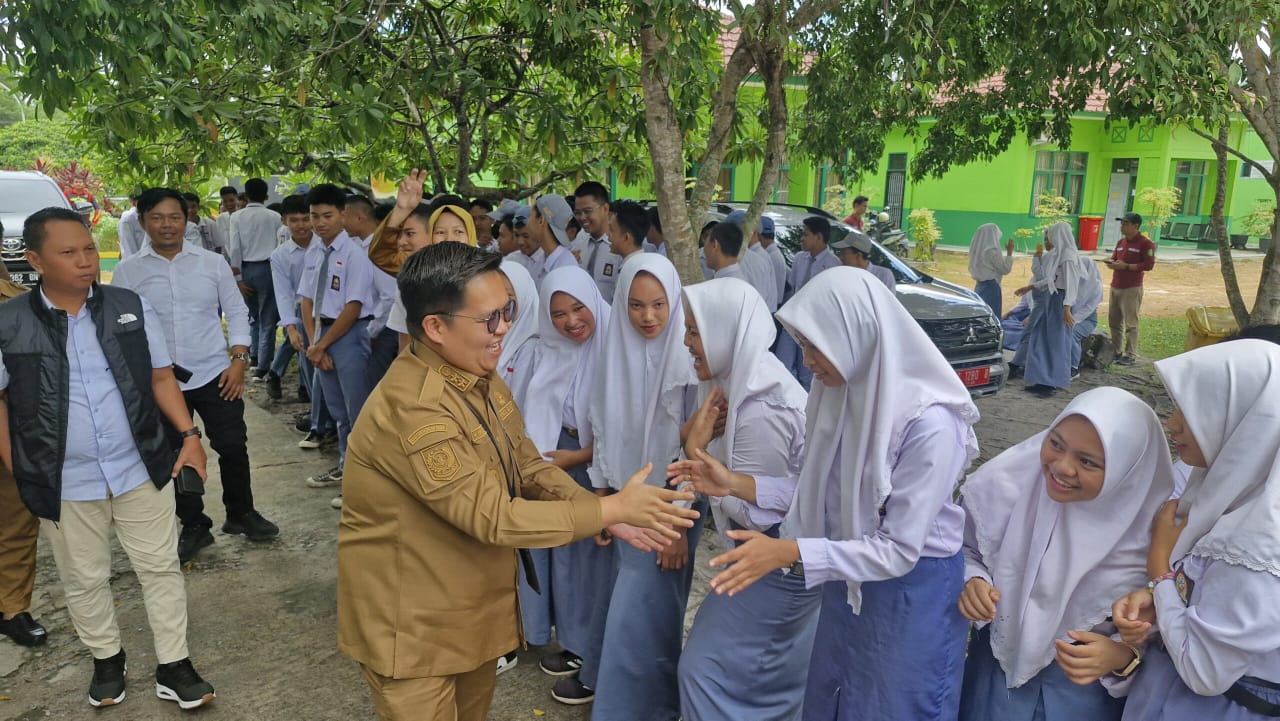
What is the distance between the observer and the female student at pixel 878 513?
6.70ft

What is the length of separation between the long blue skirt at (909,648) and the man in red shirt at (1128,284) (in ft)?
28.8

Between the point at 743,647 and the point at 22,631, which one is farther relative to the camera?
the point at 22,631

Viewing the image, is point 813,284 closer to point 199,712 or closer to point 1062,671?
point 1062,671

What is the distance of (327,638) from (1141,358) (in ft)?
32.2

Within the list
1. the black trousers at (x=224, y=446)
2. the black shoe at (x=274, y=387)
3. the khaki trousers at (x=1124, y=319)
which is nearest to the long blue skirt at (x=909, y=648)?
the black trousers at (x=224, y=446)

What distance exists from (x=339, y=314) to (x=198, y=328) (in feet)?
3.04

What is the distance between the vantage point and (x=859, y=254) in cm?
694

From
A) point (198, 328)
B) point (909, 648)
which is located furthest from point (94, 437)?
point (909, 648)

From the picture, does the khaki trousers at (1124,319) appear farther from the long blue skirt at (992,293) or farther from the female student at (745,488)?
the female student at (745,488)

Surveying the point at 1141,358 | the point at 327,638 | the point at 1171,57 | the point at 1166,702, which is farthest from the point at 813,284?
the point at 1141,358

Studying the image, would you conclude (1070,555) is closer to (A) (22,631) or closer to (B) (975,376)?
(A) (22,631)

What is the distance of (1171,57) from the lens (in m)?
4.71

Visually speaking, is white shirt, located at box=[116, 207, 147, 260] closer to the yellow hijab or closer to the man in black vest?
the yellow hijab

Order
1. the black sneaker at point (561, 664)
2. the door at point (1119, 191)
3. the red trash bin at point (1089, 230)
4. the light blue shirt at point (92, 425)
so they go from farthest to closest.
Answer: the door at point (1119, 191) → the red trash bin at point (1089, 230) → the black sneaker at point (561, 664) → the light blue shirt at point (92, 425)
